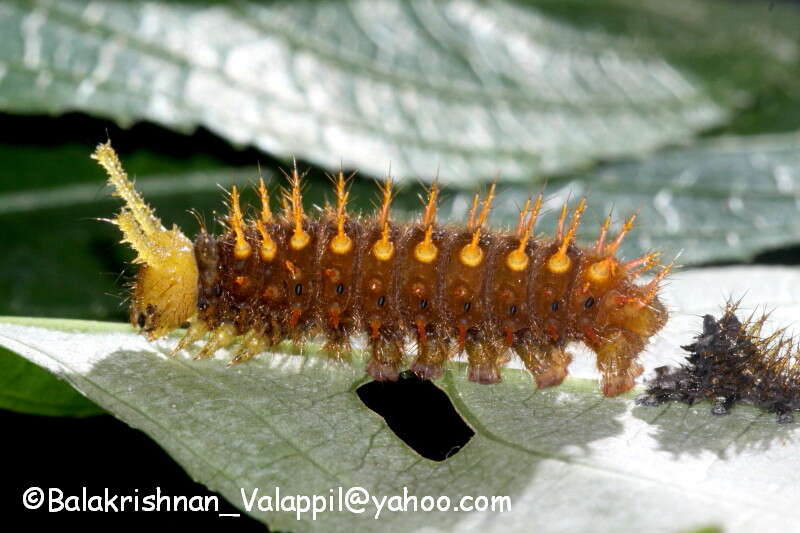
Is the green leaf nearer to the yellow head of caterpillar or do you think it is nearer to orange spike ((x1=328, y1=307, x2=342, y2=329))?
the yellow head of caterpillar

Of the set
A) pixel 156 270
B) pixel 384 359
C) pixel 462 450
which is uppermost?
pixel 156 270

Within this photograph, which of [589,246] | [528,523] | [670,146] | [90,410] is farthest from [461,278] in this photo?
[670,146]

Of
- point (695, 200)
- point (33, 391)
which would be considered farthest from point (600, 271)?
point (33, 391)

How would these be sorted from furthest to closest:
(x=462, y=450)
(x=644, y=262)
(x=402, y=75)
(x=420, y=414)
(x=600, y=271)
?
(x=402, y=75)
(x=644, y=262)
(x=600, y=271)
(x=420, y=414)
(x=462, y=450)

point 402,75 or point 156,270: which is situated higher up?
point 402,75

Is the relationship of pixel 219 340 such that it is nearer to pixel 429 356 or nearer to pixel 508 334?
pixel 429 356

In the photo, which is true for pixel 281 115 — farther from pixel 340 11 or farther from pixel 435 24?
pixel 435 24

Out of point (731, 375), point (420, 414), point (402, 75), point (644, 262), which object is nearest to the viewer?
point (731, 375)
